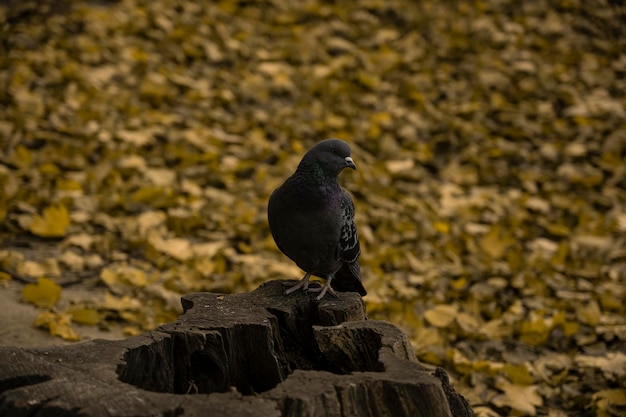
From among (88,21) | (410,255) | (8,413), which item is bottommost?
(410,255)

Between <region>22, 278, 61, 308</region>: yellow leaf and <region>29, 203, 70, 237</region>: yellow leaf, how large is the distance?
32.7 inches

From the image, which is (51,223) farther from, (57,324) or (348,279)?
(348,279)

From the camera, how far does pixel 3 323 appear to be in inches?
149

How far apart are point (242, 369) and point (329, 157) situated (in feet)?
2.94

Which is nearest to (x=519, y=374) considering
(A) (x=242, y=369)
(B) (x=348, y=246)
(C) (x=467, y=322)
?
(C) (x=467, y=322)

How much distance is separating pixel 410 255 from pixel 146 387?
3128 mm

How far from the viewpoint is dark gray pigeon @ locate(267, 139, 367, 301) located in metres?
2.84

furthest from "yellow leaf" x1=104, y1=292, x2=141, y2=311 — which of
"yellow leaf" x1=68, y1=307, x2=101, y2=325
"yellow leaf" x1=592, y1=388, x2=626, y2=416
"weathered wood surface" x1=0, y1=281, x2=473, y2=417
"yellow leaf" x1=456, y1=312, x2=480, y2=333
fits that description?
"yellow leaf" x1=592, y1=388, x2=626, y2=416

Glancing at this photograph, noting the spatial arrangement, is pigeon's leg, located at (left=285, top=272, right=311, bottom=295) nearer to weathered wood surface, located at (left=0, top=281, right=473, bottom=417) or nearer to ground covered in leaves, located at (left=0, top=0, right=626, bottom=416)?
weathered wood surface, located at (left=0, top=281, right=473, bottom=417)

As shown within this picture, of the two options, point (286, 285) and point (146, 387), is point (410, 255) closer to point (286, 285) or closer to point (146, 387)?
point (286, 285)

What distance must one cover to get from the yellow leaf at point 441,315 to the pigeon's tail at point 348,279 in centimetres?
102

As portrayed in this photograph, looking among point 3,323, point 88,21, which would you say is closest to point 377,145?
point 88,21

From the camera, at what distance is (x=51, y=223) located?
475cm

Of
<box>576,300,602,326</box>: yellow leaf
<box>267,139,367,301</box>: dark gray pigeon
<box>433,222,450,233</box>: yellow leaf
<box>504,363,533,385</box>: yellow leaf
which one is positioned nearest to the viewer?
<box>267,139,367,301</box>: dark gray pigeon
